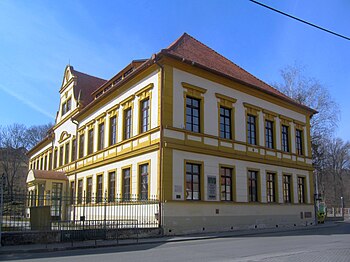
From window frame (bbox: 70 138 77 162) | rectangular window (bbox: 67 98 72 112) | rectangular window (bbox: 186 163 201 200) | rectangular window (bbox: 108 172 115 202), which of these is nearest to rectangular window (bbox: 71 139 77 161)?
window frame (bbox: 70 138 77 162)

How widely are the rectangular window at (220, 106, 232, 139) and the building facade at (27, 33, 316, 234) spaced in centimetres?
7

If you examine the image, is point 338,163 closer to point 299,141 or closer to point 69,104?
point 299,141

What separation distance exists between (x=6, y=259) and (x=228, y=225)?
13.9 metres

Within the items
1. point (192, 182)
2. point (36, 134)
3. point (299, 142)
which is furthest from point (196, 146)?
point (36, 134)

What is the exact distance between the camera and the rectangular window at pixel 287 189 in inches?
1108

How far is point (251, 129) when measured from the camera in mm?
26453

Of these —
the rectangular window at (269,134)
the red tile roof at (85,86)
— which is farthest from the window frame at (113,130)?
the rectangular window at (269,134)

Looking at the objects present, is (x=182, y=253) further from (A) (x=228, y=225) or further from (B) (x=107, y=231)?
(A) (x=228, y=225)

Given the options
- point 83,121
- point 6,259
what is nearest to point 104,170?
point 83,121

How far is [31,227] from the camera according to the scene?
15.6m

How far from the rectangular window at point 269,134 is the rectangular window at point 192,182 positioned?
25.7 ft

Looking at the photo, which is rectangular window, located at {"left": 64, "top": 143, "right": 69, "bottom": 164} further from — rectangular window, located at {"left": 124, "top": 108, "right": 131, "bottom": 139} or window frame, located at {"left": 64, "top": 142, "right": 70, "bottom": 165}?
rectangular window, located at {"left": 124, "top": 108, "right": 131, "bottom": 139}

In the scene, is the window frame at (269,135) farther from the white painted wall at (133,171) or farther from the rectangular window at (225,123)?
the white painted wall at (133,171)

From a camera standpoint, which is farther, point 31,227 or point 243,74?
point 243,74
